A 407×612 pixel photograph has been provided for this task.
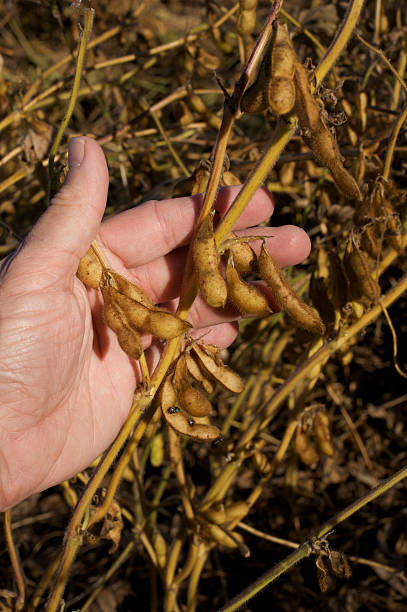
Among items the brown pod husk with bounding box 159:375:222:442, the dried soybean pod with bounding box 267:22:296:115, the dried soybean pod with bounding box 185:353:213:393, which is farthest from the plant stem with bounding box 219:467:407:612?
the dried soybean pod with bounding box 267:22:296:115

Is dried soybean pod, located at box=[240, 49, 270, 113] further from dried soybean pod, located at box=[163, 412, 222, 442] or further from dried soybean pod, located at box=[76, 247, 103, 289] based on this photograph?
dried soybean pod, located at box=[163, 412, 222, 442]

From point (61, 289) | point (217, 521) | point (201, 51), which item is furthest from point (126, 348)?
point (201, 51)

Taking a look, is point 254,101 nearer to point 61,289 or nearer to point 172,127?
point 61,289

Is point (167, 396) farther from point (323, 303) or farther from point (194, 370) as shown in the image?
point (323, 303)

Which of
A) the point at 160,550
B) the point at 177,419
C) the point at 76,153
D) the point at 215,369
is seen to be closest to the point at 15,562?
the point at 160,550

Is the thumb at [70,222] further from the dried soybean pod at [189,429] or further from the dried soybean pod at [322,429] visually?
the dried soybean pod at [322,429]
